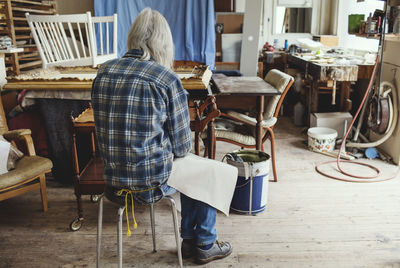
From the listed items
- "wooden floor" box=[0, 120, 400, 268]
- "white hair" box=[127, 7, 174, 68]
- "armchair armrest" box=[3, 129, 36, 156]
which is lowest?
"wooden floor" box=[0, 120, 400, 268]

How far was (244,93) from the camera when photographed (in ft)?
8.91

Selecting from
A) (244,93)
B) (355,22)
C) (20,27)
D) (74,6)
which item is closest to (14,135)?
(244,93)

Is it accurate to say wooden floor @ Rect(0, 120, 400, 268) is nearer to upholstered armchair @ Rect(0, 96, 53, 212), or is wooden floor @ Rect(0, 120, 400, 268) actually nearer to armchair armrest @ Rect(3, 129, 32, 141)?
upholstered armchair @ Rect(0, 96, 53, 212)

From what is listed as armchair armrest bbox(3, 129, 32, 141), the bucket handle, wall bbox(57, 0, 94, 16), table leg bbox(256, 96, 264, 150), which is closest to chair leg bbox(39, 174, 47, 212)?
armchair armrest bbox(3, 129, 32, 141)

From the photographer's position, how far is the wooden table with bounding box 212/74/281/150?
108 inches

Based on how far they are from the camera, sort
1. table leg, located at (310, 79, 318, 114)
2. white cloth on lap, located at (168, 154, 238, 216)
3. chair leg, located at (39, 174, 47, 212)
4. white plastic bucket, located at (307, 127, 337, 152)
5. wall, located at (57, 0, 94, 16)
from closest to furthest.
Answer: white cloth on lap, located at (168, 154, 238, 216), chair leg, located at (39, 174, 47, 212), white plastic bucket, located at (307, 127, 337, 152), table leg, located at (310, 79, 318, 114), wall, located at (57, 0, 94, 16)

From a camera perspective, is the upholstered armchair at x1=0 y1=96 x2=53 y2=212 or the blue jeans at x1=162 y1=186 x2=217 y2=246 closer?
the blue jeans at x1=162 y1=186 x2=217 y2=246

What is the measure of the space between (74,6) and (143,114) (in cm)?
429

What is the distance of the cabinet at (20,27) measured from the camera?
4.21 m

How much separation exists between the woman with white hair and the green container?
117 inches

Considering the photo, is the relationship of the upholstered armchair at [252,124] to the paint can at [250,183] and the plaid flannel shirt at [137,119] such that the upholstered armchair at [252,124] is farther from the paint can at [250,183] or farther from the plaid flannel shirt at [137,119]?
the plaid flannel shirt at [137,119]

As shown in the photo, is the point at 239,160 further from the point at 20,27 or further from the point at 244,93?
the point at 20,27

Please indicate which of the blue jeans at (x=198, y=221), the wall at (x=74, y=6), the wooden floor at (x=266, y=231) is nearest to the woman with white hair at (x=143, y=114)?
the blue jeans at (x=198, y=221)

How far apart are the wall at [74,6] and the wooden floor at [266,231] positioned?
3.03 metres
